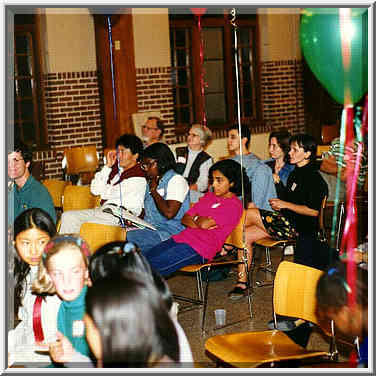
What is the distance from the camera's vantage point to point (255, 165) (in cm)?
529

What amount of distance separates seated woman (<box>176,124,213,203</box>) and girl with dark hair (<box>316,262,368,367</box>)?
354 cm

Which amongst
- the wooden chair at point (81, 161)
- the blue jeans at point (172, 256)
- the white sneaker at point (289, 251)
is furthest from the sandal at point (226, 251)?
the wooden chair at point (81, 161)

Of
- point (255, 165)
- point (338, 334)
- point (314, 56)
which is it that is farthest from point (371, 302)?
point (255, 165)

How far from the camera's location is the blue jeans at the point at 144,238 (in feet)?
12.9

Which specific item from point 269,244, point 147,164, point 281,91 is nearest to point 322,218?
point 269,244

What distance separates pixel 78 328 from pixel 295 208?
2.36m

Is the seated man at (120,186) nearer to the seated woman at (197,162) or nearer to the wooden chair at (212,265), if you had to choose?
the wooden chair at (212,265)

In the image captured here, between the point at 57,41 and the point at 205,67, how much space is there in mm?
2235

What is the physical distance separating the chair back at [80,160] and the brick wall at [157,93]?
3.59ft

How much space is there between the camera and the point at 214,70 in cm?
951

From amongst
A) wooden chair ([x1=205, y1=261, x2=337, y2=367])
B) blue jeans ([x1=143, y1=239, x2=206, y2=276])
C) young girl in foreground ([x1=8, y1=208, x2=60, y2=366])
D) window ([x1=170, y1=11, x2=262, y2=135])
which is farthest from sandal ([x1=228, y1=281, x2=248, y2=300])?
window ([x1=170, y1=11, x2=262, y2=135])

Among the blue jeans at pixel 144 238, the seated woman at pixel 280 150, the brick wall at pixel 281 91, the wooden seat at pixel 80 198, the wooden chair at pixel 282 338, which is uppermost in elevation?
the brick wall at pixel 281 91

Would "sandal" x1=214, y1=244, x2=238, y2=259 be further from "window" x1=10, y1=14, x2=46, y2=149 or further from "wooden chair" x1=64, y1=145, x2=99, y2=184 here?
"window" x1=10, y1=14, x2=46, y2=149

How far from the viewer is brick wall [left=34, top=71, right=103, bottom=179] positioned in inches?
313
